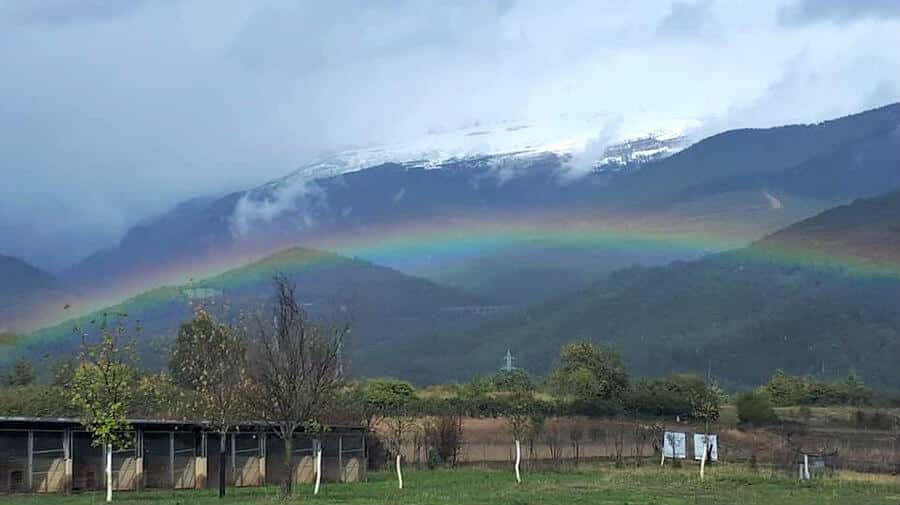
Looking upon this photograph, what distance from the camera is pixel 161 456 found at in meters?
48.2

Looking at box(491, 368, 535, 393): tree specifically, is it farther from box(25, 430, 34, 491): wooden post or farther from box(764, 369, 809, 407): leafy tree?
box(25, 430, 34, 491): wooden post

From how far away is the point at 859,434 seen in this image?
2933 inches

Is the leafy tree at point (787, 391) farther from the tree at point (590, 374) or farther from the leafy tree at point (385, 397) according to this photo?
the leafy tree at point (385, 397)

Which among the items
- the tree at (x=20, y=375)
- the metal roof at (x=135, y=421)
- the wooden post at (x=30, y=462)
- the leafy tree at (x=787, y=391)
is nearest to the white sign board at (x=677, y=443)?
the metal roof at (x=135, y=421)

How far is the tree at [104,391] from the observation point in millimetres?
37156

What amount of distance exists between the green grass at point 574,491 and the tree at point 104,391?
84.5 inches

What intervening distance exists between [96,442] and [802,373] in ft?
444

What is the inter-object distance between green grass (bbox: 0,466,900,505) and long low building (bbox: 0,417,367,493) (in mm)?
2302

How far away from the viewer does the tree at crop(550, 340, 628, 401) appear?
9644 centimetres

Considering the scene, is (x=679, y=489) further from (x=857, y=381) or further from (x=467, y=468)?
(x=857, y=381)

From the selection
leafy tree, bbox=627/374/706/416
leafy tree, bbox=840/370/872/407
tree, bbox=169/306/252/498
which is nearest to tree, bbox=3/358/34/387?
leafy tree, bbox=627/374/706/416

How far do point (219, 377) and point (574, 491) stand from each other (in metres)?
13.5

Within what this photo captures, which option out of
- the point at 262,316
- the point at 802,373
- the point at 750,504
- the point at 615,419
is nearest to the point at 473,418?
the point at 615,419

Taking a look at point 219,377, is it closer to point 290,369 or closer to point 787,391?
point 290,369
